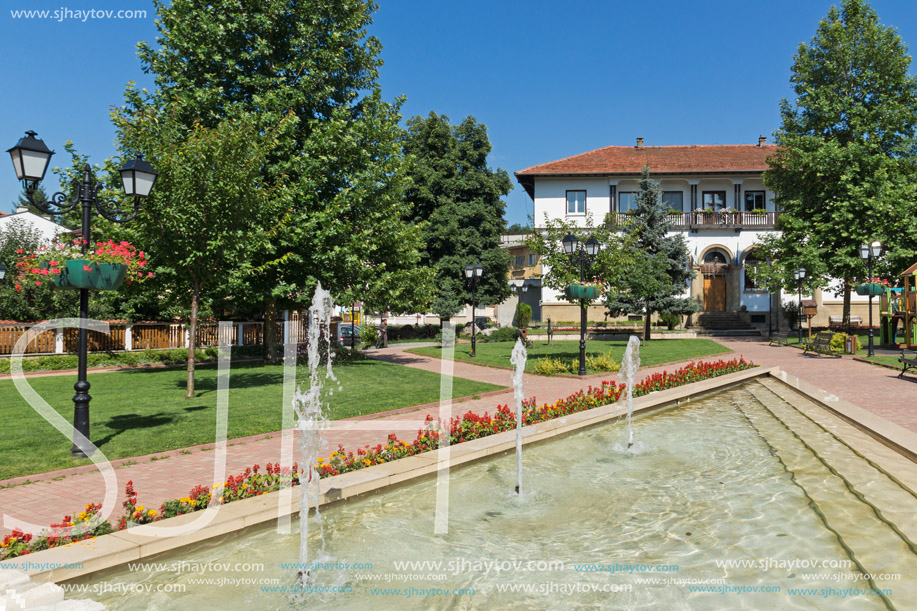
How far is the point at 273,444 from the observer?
8.57 metres

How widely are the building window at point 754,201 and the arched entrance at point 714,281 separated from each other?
4394 mm

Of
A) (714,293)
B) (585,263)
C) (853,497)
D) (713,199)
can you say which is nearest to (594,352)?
(585,263)

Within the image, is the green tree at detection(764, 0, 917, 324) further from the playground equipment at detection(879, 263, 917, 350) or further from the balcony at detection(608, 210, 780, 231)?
the balcony at detection(608, 210, 780, 231)

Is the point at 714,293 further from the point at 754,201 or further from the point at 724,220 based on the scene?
the point at 754,201

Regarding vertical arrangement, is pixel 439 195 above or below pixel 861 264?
above

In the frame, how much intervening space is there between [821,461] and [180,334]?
2289 centimetres

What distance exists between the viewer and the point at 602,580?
4.52 metres

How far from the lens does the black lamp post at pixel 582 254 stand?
16.5 metres

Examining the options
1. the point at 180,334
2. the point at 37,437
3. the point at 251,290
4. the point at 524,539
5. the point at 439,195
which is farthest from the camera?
the point at 439,195

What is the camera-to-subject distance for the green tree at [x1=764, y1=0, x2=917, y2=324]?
2622cm

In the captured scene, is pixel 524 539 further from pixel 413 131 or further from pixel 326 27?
pixel 413 131

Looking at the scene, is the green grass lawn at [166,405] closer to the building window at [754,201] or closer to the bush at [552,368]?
the bush at [552,368]

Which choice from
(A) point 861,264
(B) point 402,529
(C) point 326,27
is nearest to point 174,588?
(B) point 402,529

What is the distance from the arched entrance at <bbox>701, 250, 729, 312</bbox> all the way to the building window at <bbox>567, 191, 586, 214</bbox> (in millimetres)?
9405
